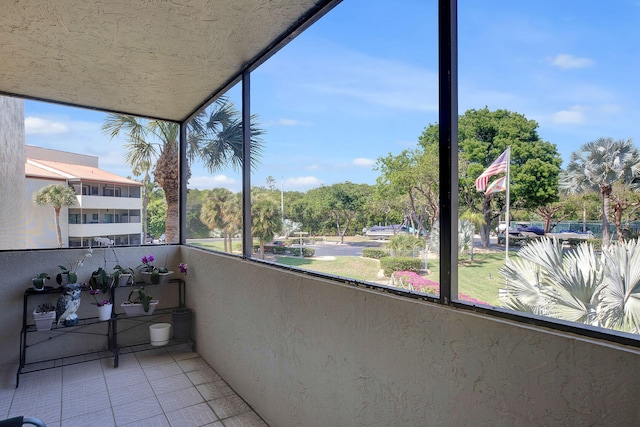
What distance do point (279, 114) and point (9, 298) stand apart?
3613mm

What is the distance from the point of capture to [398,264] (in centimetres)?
208

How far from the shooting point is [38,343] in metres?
3.03

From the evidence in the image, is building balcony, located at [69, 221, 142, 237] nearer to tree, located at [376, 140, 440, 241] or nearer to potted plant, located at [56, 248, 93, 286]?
potted plant, located at [56, 248, 93, 286]

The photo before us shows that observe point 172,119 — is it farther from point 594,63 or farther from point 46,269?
point 594,63

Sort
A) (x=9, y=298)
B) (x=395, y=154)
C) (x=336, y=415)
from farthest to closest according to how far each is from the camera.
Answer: (x=9, y=298) < (x=395, y=154) < (x=336, y=415)

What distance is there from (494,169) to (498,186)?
6 centimetres

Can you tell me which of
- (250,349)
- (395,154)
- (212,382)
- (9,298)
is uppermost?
(395,154)

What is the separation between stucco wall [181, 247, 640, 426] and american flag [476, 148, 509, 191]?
0.49 metres

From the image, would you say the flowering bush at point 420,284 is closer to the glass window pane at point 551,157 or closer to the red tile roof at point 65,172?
the glass window pane at point 551,157

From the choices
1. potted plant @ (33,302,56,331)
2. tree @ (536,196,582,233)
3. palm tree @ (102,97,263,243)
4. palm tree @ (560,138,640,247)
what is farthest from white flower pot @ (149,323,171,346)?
palm tree @ (560,138,640,247)

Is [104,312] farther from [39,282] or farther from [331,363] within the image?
[331,363]

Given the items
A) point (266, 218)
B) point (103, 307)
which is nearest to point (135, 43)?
point (103, 307)

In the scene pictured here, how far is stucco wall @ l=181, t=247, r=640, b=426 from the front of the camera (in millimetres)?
746

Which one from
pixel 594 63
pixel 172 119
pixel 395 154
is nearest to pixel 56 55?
pixel 172 119
